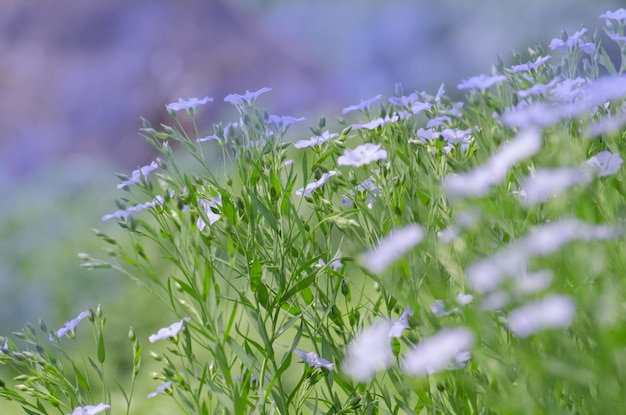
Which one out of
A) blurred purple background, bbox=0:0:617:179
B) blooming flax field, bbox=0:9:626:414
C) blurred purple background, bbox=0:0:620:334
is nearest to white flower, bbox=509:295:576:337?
blooming flax field, bbox=0:9:626:414

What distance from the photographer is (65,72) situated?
729cm

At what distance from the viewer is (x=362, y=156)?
968mm

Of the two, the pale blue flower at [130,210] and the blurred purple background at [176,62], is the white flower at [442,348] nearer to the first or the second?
the pale blue flower at [130,210]

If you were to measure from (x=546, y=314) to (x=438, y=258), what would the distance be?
321 millimetres

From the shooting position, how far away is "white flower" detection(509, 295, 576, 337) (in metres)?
0.60

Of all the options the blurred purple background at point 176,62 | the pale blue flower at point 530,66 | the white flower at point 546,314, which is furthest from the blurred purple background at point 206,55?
the white flower at point 546,314

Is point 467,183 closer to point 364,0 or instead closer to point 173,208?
point 173,208

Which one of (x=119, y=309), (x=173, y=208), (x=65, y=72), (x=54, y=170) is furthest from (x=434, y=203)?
(x=65, y=72)

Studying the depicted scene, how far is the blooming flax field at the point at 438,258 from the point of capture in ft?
2.25

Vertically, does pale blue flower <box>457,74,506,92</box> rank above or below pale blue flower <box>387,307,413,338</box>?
above

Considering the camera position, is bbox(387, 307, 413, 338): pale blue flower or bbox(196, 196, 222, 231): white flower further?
bbox(196, 196, 222, 231): white flower

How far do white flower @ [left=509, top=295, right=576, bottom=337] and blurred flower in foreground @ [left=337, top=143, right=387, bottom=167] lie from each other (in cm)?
33

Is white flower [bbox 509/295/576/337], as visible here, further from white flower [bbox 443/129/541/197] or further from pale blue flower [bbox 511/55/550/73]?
pale blue flower [bbox 511/55/550/73]

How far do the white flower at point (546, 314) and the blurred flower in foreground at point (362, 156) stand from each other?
0.33 metres
